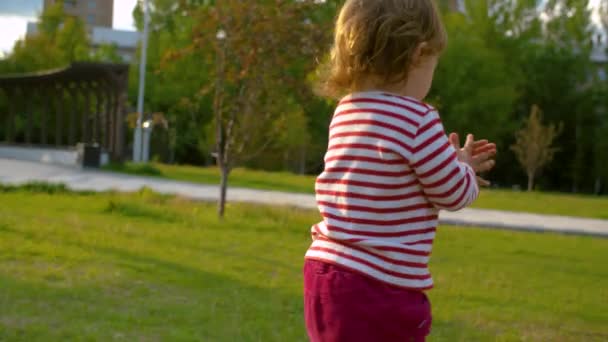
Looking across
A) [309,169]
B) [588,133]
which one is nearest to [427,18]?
[309,169]

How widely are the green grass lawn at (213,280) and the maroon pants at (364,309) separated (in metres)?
2.72

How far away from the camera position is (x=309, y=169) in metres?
46.4

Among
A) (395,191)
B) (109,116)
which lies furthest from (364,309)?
(109,116)

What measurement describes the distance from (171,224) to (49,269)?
4.08 m

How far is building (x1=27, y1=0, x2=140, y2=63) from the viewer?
3153 cm

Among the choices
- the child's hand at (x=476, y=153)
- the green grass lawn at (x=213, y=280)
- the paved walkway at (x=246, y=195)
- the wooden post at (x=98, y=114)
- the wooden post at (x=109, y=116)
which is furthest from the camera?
the wooden post at (x=98, y=114)

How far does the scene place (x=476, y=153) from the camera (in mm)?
2582

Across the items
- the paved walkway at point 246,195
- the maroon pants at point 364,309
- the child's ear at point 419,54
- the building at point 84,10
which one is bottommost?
the paved walkway at point 246,195

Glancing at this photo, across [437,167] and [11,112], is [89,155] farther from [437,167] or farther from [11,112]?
[437,167]

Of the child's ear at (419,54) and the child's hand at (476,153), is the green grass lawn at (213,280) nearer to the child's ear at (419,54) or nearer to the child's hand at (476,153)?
the child's hand at (476,153)

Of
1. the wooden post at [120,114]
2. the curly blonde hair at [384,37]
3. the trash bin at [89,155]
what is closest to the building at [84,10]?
the wooden post at [120,114]

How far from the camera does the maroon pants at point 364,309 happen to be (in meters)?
2.31

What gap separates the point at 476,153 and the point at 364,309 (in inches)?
25.2

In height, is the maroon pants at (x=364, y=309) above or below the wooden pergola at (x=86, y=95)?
below
